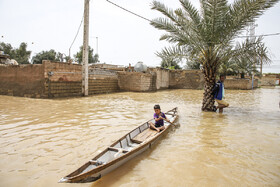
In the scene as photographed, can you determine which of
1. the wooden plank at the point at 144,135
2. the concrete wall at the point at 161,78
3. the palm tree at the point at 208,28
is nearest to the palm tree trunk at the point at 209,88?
the palm tree at the point at 208,28

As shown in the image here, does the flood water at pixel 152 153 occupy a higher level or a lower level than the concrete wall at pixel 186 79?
lower

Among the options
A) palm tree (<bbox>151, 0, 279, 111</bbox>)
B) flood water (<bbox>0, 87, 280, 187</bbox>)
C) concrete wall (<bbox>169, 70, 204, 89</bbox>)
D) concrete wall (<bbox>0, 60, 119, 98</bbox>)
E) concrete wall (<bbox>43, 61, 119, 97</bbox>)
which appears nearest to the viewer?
flood water (<bbox>0, 87, 280, 187</bbox>)

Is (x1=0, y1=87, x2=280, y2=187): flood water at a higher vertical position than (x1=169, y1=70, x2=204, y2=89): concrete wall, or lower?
lower

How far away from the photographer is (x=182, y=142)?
4277 mm

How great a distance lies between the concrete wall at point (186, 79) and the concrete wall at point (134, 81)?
21.8 ft

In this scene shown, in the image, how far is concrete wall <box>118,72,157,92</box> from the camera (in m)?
16.8

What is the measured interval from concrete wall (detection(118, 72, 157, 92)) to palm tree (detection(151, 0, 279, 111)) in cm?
835

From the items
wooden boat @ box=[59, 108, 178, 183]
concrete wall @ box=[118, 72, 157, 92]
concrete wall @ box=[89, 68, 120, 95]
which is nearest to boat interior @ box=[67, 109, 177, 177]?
wooden boat @ box=[59, 108, 178, 183]

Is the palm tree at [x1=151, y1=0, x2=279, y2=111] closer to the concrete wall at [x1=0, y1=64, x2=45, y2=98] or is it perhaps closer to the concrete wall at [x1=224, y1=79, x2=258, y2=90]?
the concrete wall at [x1=0, y1=64, x2=45, y2=98]

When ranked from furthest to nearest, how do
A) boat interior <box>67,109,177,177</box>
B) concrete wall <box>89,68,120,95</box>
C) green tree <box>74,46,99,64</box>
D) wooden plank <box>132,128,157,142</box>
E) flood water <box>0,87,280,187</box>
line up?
green tree <box>74,46,99,64</box>, concrete wall <box>89,68,120,95</box>, wooden plank <box>132,128,157,142</box>, flood water <box>0,87,280,187</box>, boat interior <box>67,109,177,177</box>

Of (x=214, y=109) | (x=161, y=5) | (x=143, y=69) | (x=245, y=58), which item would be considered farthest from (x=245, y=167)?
(x=143, y=69)

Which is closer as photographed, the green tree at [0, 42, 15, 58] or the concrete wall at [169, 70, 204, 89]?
the concrete wall at [169, 70, 204, 89]

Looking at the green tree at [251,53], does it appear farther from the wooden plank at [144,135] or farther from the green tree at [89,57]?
the green tree at [89,57]

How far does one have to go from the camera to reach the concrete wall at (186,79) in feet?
75.4
